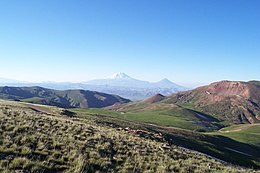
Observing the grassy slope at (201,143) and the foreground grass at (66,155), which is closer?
the foreground grass at (66,155)

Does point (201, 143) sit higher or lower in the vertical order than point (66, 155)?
lower

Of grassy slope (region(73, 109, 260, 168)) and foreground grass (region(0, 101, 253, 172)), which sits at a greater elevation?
foreground grass (region(0, 101, 253, 172))

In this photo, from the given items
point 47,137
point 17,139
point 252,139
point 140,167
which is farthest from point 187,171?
point 252,139

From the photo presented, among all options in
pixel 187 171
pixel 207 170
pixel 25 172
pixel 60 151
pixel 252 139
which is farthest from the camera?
pixel 252 139

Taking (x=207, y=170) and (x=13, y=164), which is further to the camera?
(x=207, y=170)

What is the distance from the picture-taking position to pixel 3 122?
1972 centimetres

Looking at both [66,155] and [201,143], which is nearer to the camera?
[66,155]

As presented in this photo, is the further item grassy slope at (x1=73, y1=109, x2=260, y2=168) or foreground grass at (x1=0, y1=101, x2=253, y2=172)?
grassy slope at (x1=73, y1=109, x2=260, y2=168)

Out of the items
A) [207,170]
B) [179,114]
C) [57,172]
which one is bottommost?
[179,114]

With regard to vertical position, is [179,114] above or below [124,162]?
below

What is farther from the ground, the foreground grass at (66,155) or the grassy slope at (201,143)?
the foreground grass at (66,155)

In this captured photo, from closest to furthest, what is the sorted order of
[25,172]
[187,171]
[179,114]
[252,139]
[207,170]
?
[25,172] → [187,171] → [207,170] → [252,139] → [179,114]

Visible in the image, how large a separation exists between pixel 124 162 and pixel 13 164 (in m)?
6.80

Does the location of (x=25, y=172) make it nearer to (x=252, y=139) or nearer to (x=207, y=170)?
(x=207, y=170)
